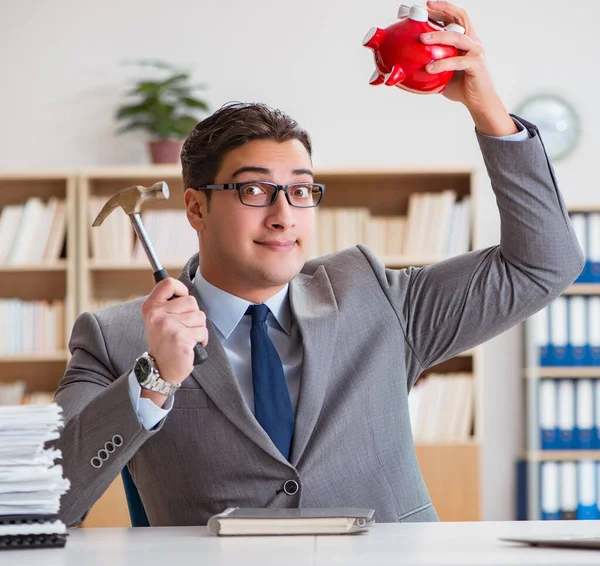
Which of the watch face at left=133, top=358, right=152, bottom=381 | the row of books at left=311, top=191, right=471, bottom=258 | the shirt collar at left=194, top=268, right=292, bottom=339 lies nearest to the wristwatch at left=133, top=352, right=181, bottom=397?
A: the watch face at left=133, top=358, right=152, bottom=381

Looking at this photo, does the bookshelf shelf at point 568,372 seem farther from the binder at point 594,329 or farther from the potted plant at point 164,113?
the potted plant at point 164,113

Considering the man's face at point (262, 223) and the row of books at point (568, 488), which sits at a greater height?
the man's face at point (262, 223)

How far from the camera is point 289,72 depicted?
4.67 m

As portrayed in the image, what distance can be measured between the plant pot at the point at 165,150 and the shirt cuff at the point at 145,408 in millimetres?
3024

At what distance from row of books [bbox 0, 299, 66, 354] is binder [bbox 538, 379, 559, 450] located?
217 cm

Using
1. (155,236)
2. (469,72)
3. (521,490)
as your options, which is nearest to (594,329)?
(521,490)

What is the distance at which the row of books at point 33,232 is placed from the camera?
14.0 ft

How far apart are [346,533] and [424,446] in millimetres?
2951

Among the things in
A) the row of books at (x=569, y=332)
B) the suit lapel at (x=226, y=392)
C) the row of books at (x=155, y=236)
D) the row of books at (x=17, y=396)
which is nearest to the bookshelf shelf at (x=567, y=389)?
the row of books at (x=569, y=332)

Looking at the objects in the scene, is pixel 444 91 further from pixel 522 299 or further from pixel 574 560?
pixel 574 560

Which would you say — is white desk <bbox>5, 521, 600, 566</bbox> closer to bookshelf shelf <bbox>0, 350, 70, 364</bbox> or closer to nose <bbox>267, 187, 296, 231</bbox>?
nose <bbox>267, 187, 296, 231</bbox>

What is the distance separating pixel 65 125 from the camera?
4.66 meters

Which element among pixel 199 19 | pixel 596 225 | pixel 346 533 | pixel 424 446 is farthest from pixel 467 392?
pixel 346 533

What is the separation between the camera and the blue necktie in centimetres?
159
